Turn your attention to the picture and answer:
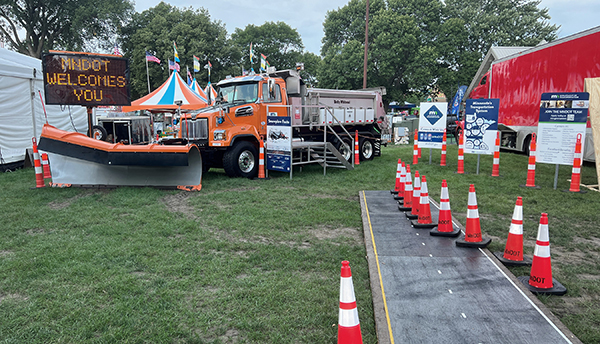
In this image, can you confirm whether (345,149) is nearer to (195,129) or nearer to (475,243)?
(195,129)

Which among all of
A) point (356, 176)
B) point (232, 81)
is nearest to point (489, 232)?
point (356, 176)

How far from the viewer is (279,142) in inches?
446

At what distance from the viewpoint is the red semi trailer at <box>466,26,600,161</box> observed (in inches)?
457

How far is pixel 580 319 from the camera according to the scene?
3.39 m

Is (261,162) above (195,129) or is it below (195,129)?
below

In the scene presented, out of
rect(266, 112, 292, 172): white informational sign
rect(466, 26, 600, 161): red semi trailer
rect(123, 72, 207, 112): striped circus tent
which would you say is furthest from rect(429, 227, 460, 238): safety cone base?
rect(123, 72, 207, 112): striped circus tent

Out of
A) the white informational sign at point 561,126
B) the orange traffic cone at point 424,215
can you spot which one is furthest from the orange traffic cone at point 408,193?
the white informational sign at point 561,126

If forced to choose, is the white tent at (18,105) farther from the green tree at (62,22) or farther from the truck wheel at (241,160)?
the green tree at (62,22)

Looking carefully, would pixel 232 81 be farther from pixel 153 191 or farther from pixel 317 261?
pixel 317 261

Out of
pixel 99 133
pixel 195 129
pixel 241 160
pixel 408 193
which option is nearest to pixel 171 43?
pixel 99 133

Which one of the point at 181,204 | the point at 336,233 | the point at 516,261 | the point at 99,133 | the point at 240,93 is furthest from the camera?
the point at 99,133

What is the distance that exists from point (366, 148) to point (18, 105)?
12.5m

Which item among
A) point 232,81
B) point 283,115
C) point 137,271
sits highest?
point 232,81

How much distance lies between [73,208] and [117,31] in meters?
39.5
